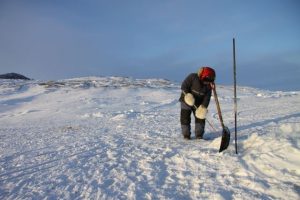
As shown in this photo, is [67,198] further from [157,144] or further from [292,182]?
[157,144]

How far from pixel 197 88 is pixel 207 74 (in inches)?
19.4

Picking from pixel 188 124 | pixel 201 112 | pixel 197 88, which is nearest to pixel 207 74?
pixel 197 88

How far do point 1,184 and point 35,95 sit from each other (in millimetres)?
15807

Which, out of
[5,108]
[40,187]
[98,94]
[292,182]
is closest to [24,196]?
[40,187]

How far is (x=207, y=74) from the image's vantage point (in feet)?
25.5

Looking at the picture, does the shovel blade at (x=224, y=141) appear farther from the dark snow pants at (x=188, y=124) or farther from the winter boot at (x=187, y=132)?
the winter boot at (x=187, y=132)

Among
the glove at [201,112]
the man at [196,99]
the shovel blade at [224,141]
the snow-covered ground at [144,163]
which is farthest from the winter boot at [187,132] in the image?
the shovel blade at [224,141]

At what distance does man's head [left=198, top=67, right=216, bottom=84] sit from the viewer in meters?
7.77

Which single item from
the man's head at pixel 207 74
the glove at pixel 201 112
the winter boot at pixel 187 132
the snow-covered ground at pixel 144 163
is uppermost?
the man's head at pixel 207 74

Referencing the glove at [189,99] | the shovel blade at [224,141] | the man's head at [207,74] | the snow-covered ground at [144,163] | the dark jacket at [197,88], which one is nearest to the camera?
the snow-covered ground at [144,163]

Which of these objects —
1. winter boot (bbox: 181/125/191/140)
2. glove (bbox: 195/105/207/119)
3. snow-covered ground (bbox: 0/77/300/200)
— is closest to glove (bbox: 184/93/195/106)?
glove (bbox: 195/105/207/119)

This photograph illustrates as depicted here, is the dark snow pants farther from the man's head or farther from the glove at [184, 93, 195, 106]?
the man's head

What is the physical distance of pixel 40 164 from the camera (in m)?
6.18

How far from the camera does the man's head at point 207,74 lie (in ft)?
25.5
